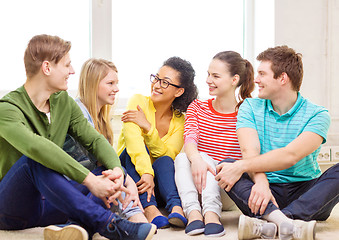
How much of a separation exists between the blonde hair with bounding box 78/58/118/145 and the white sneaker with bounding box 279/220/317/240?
106 cm

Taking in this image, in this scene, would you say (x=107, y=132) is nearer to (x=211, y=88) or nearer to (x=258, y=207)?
(x=211, y=88)

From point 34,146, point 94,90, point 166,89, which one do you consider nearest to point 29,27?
point 94,90

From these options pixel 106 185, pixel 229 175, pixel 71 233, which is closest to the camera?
pixel 71 233

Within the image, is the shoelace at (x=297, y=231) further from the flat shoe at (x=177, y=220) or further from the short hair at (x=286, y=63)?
the short hair at (x=286, y=63)

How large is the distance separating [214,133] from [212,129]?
25mm

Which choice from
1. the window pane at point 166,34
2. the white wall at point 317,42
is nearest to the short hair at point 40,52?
the window pane at point 166,34

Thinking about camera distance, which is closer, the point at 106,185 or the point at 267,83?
the point at 106,185

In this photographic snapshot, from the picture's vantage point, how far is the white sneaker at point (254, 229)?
5.42ft

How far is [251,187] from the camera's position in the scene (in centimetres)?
182

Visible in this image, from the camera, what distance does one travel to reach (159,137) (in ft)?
7.73

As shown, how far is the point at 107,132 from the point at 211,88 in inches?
24.4

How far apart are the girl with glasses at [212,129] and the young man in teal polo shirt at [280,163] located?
135 millimetres

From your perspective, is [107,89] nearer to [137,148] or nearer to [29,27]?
[137,148]

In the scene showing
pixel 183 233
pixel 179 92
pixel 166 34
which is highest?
pixel 166 34
